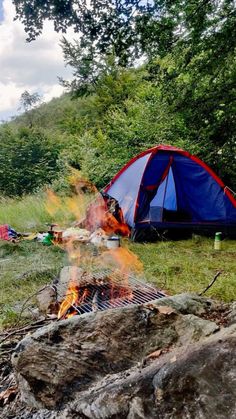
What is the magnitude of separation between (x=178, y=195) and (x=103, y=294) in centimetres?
352

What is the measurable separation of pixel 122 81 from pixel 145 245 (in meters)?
12.6

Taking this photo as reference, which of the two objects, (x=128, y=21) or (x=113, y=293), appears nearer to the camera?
(x=113, y=293)

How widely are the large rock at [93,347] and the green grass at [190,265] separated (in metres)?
1.53

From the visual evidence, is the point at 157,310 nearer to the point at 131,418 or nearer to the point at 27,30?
the point at 131,418

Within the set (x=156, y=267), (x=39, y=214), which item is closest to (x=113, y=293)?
(x=156, y=267)

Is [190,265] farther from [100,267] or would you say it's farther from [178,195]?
[178,195]

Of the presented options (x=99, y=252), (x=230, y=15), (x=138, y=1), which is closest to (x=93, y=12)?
(x=138, y=1)

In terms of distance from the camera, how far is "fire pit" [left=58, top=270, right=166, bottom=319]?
2.91 meters

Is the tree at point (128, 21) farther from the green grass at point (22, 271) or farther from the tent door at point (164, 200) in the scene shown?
the green grass at point (22, 271)

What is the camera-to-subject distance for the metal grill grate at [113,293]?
2924mm

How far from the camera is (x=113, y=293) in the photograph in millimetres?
3193

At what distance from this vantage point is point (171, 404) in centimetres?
132

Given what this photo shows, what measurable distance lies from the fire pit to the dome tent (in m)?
2.76

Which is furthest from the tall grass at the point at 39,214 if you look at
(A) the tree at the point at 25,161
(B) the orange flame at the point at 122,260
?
(A) the tree at the point at 25,161
